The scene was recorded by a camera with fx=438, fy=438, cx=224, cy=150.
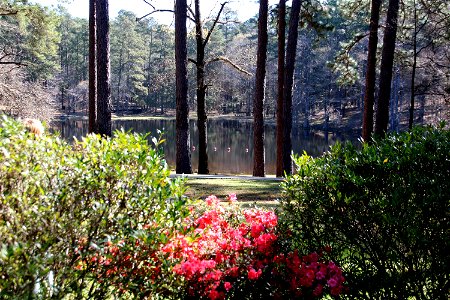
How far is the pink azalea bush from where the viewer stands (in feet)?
10.2

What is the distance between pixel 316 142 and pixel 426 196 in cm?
3466

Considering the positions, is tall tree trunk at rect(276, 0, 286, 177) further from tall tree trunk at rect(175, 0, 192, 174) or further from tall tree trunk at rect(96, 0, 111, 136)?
tall tree trunk at rect(96, 0, 111, 136)

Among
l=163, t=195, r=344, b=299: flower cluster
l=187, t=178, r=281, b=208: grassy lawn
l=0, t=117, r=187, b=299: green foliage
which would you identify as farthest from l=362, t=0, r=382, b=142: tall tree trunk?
l=0, t=117, r=187, b=299: green foliage

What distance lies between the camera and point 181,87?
12133mm

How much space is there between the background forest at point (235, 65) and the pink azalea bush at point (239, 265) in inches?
441

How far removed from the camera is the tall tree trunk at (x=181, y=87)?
464 inches

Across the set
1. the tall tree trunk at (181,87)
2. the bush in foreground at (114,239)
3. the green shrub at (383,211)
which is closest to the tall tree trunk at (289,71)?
the tall tree trunk at (181,87)

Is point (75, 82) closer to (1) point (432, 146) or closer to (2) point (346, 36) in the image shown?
(2) point (346, 36)

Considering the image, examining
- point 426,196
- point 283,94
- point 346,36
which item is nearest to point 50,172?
point 426,196

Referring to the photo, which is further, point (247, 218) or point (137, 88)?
point (137, 88)

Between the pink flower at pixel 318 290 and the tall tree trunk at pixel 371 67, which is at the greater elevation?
the tall tree trunk at pixel 371 67

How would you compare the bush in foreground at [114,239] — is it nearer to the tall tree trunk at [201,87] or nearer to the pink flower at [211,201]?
the pink flower at [211,201]

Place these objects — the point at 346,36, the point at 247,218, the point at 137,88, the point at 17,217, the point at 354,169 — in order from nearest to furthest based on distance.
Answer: the point at 17,217 < the point at 354,169 < the point at 247,218 < the point at 346,36 < the point at 137,88

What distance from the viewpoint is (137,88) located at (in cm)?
6519
